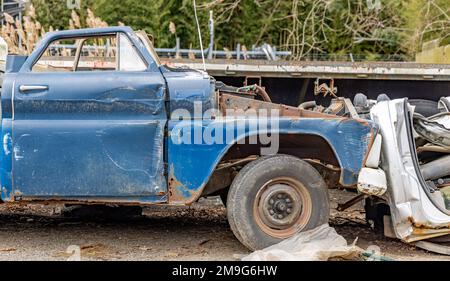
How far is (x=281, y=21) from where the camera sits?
17.9 metres

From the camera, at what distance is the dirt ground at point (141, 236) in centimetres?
579

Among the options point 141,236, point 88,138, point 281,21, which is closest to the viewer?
point 88,138

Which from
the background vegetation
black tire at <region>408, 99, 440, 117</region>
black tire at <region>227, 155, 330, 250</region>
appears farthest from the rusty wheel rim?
the background vegetation

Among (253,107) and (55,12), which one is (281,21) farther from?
(253,107)

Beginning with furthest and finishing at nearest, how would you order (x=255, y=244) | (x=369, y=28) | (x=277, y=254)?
(x=369, y=28), (x=255, y=244), (x=277, y=254)

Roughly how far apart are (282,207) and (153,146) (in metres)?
1.19

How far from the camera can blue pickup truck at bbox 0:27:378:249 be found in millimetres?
5621

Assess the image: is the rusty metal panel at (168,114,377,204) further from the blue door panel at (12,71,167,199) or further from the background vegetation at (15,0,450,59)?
the background vegetation at (15,0,450,59)

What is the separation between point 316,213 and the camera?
5742mm

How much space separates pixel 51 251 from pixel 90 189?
0.68m

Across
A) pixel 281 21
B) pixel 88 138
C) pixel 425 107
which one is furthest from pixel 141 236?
pixel 281 21

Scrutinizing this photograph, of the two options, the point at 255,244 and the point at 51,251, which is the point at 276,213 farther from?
the point at 51,251

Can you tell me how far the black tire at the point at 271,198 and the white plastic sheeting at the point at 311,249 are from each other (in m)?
0.09
